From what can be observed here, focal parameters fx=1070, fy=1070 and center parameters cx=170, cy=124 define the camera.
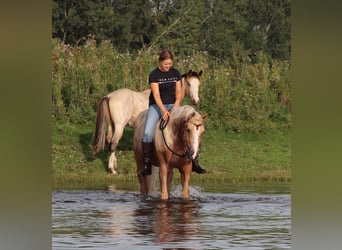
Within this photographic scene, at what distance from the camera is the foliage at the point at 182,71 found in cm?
1741

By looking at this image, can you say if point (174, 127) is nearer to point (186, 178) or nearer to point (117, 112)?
point (186, 178)

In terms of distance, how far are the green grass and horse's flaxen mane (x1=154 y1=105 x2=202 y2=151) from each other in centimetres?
274

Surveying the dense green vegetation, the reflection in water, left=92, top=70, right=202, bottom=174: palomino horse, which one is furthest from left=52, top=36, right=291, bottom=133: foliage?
the reflection in water

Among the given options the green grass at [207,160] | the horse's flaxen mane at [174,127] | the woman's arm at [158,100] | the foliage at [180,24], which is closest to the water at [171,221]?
the horse's flaxen mane at [174,127]

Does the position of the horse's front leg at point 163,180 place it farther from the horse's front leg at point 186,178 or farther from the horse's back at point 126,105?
the horse's back at point 126,105

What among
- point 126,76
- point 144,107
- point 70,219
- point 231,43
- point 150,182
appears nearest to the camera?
point 70,219

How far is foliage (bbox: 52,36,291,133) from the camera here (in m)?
17.4

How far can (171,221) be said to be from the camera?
Result: 8.62 m

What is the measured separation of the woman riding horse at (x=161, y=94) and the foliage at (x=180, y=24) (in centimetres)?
1256

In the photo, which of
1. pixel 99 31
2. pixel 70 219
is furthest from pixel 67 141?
pixel 99 31

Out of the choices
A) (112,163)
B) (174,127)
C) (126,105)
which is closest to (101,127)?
(112,163)
